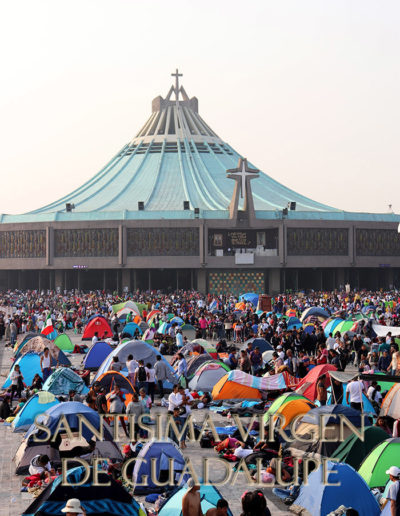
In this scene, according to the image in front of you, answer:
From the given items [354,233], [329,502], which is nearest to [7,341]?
[329,502]

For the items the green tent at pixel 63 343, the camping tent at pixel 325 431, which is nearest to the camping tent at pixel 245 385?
the camping tent at pixel 325 431

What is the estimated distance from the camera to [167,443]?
12.4 meters

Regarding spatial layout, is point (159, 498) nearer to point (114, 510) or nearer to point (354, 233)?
point (114, 510)

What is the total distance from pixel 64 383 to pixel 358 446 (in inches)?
329

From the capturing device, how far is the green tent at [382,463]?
446 inches

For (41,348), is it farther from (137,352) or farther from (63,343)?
(63,343)

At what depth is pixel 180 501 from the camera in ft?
32.4

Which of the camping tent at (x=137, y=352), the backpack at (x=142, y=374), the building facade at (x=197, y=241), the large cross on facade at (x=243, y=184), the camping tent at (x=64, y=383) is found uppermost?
the large cross on facade at (x=243, y=184)

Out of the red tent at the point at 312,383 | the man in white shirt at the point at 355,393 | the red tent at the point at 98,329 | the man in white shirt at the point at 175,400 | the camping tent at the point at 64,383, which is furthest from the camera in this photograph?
the red tent at the point at 98,329

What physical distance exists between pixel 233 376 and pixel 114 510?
8863 mm

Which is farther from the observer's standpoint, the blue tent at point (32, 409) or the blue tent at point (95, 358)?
the blue tent at point (95, 358)

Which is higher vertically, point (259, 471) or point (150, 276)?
point (150, 276)

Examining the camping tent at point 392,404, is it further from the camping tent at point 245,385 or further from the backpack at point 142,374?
the backpack at point 142,374

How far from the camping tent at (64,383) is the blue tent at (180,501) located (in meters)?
8.77
